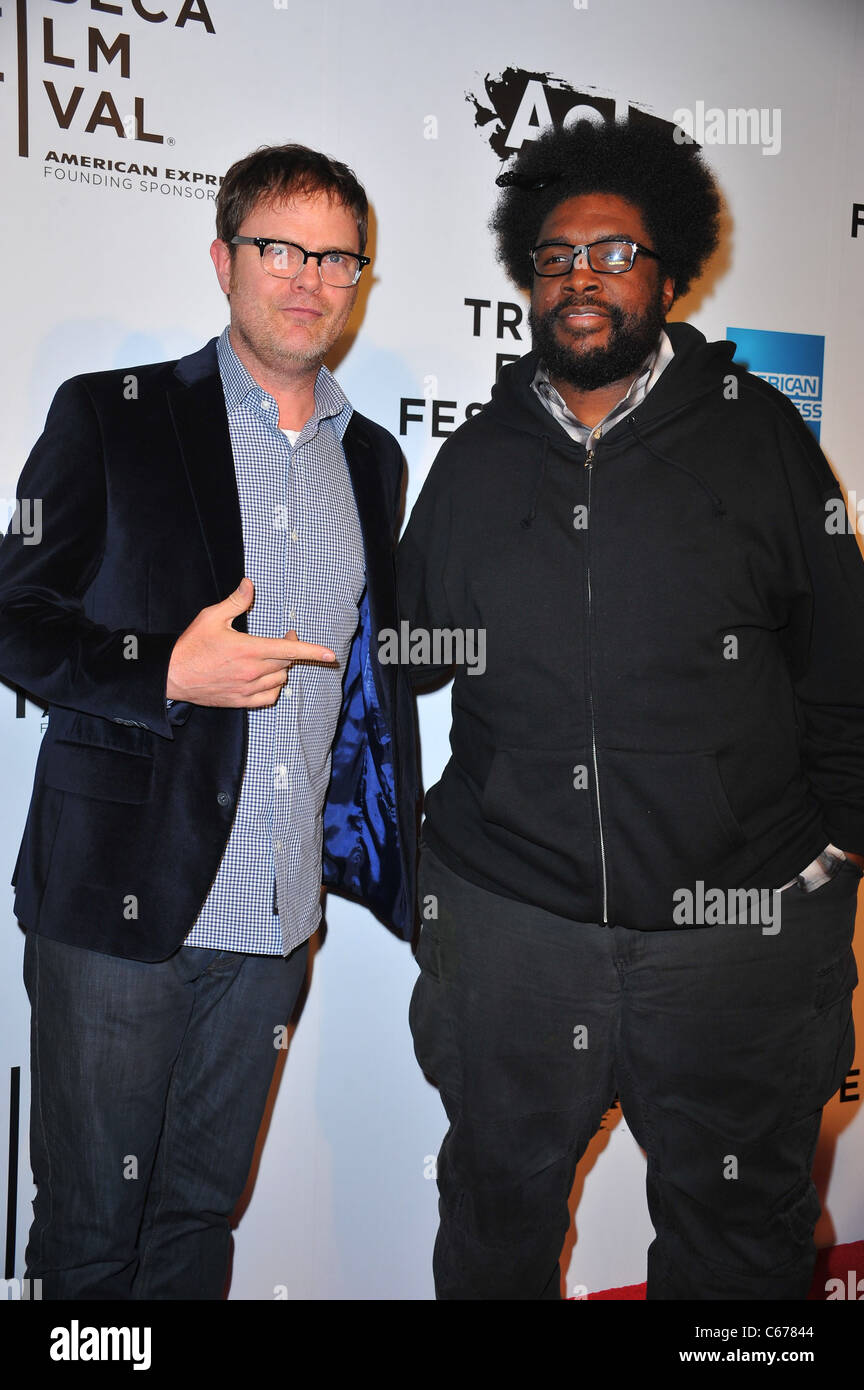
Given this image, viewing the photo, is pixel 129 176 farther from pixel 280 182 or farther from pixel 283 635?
pixel 283 635

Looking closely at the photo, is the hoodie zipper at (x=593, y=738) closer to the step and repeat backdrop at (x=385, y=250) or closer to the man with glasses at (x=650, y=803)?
the man with glasses at (x=650, y=803)

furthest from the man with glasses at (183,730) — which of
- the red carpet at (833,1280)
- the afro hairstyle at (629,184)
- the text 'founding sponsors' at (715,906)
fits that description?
the red carpet at (833,1280)

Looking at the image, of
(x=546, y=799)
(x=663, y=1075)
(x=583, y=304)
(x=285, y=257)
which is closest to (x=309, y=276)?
(x=285, y=257)

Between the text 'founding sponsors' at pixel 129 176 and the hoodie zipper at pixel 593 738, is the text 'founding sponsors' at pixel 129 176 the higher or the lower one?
the higher one

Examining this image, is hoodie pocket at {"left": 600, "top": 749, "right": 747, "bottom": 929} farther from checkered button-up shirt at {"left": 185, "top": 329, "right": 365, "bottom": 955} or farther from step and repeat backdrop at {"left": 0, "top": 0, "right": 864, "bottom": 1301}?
step and repeat backdrop at {"left": 0, "top": 0, "right": 864, "bottom": 1301}

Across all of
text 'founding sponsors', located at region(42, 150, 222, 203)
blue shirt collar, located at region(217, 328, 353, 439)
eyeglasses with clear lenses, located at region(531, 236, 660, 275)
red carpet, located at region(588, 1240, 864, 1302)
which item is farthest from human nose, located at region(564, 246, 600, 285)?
red carpet, located at region(588, 1240, 864, 1302)

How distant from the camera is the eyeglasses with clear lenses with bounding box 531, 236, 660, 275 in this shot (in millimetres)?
1905

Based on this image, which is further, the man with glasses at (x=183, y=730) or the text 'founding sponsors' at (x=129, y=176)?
the text 'founding sponsors' at (x=129, y=176)

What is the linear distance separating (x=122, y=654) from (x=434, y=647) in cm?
67

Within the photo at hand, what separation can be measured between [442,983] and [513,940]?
0.21m

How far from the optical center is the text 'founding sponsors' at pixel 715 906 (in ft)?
5.95

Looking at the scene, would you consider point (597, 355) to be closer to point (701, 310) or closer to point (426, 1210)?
point (701, 310)

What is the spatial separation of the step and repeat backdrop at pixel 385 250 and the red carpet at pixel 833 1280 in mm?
31

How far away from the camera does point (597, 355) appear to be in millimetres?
1883
